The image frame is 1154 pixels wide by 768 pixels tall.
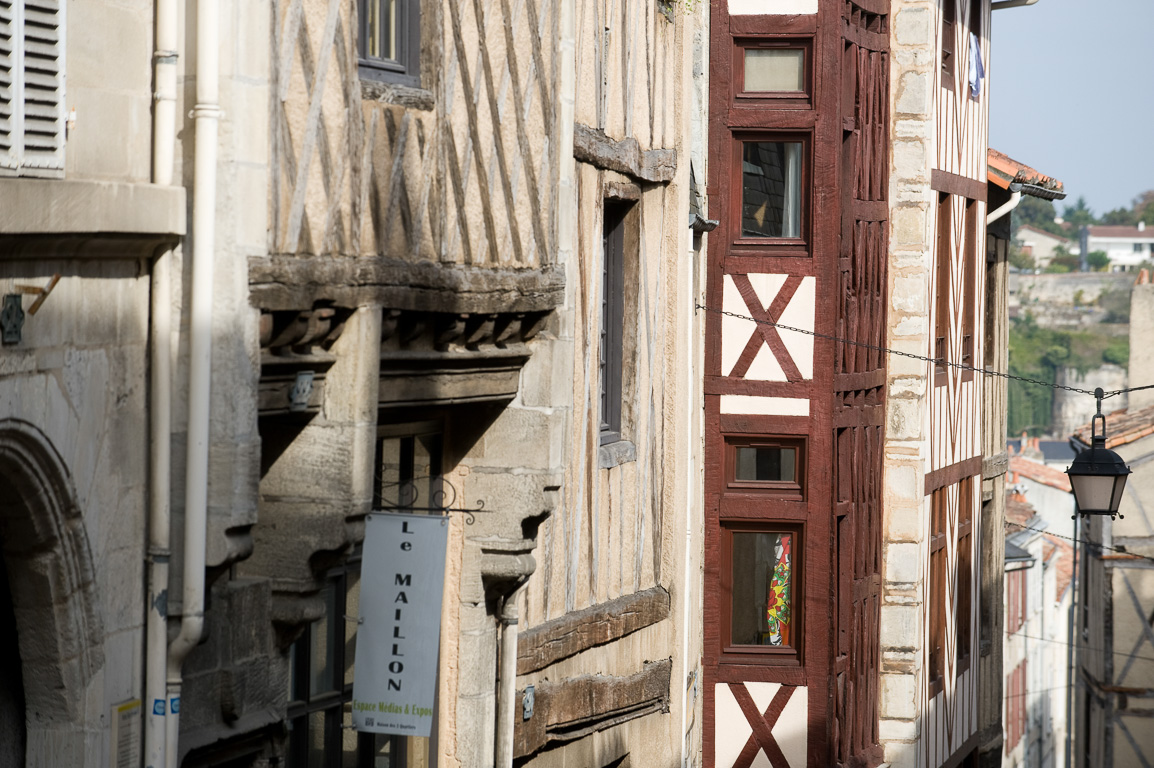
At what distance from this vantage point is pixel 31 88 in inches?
195

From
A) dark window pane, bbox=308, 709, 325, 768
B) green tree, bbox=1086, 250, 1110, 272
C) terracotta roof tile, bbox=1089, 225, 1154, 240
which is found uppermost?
terracotta roof tile, bbox=1089, 225, 1154, 240

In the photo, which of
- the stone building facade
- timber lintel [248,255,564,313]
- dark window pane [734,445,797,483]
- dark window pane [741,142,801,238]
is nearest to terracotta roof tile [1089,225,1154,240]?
dark window pane [741,142,801,238]

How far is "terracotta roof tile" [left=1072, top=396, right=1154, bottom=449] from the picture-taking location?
23.2 m

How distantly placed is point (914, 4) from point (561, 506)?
742cm

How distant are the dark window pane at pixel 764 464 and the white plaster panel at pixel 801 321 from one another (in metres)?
0.66

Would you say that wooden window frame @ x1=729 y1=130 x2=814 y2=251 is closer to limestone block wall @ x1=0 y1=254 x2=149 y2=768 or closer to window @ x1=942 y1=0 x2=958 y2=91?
window @ x1=942 y1=0 x2=958 y2=91

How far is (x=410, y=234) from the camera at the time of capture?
672 centimetres

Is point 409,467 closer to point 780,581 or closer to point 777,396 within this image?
point 777,396

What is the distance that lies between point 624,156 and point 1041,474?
38.3 metres

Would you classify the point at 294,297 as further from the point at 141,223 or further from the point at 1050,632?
the point at 1050,632

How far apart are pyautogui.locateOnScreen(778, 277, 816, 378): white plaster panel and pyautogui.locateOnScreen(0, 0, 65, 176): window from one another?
28.6 ft

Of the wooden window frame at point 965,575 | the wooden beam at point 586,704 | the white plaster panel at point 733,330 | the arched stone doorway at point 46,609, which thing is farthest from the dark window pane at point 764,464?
the arched stone doorway at point 46,609

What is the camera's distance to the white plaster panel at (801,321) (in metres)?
13.2

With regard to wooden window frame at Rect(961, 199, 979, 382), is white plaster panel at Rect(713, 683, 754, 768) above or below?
below
